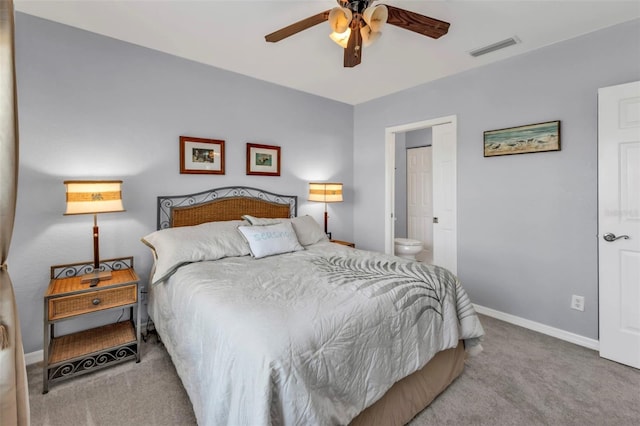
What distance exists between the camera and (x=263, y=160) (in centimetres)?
363

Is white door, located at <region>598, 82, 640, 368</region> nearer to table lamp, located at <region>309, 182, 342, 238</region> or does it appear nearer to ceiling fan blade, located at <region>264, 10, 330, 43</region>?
ceiling fan blade, located at <region>264, 10, 330, 43</region>

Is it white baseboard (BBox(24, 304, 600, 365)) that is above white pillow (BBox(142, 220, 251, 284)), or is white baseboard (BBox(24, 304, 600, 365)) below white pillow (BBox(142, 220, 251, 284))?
below

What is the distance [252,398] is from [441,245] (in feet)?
10.3

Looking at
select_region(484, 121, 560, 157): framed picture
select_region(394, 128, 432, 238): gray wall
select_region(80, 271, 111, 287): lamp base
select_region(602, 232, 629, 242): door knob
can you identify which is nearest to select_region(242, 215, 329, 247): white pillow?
select_region(80, 271, 111, 287): lamp base

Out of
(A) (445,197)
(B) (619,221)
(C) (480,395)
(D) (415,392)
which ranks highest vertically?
(A) (445,197)

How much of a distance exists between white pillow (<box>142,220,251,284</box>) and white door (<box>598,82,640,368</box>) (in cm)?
295

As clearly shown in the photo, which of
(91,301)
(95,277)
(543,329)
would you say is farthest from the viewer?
(543,329)

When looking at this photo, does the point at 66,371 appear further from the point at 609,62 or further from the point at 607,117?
the point at 609,62

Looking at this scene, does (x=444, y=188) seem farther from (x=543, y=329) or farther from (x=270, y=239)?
(x=270, y=239)

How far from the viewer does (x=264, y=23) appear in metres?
2.39

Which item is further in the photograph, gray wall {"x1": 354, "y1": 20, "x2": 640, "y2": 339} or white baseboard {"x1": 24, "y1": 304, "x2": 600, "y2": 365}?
gray wall {"x1": 354, "y1": 20, "x2": 640, "y2": 339}

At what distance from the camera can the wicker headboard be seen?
9.72 ft

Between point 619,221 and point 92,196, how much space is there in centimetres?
404

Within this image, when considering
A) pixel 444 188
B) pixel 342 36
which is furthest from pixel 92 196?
pixel 444 188
